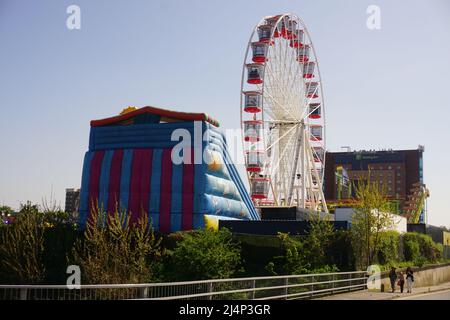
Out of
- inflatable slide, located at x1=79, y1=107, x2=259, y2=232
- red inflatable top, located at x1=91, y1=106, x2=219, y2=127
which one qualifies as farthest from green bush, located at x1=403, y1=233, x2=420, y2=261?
red inflatable top, located at x1=91, y1=106, x2=219, y2=127

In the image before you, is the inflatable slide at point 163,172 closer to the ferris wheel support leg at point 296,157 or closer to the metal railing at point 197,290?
the ferris wheel support leg at point 296,157

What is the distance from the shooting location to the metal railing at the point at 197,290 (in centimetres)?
1455

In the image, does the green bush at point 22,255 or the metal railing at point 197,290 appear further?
the green bush at point 22,255

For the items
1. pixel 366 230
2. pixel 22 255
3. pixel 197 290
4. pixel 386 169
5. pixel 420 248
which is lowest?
pixel 420 248

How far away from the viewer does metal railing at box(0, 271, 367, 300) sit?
1455 cm

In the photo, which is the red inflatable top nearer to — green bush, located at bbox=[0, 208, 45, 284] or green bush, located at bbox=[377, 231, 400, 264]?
green bush, located at bbox=[377, 231, 400, 264]

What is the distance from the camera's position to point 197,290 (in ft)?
67.9

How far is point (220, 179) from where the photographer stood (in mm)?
58562

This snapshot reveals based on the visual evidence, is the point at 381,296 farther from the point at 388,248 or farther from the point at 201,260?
the point at 388,248

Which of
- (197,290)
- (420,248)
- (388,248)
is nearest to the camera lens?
(197,290)

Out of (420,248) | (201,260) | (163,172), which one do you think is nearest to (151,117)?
(163,172)

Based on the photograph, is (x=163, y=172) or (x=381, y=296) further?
(x=163, y=172)

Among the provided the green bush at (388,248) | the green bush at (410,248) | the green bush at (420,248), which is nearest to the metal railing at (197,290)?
the green bush at (388,248)

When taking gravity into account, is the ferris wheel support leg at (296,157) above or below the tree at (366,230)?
above
